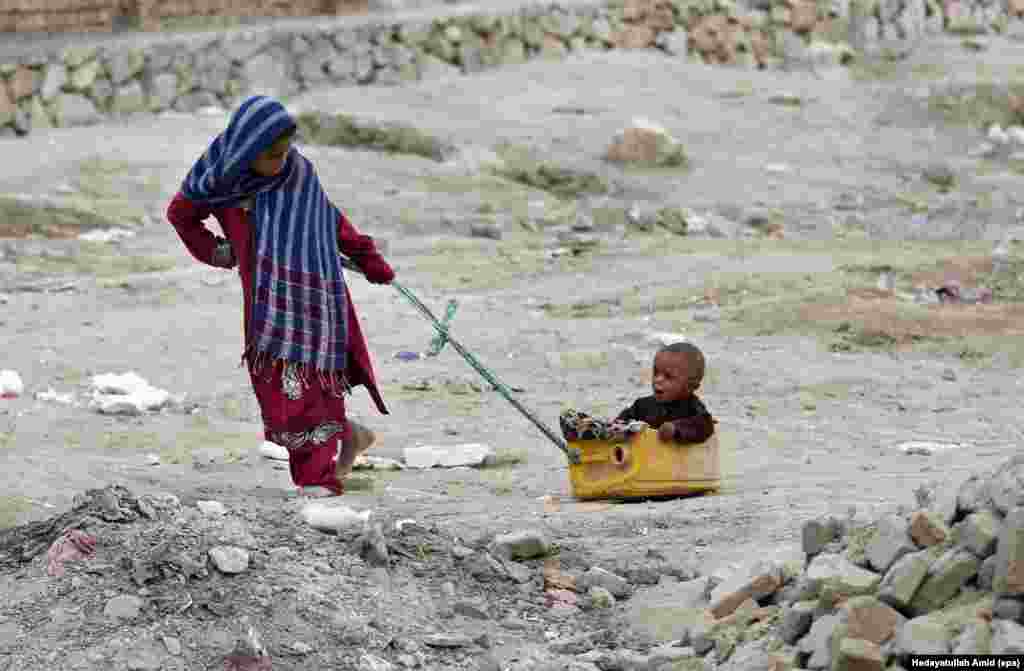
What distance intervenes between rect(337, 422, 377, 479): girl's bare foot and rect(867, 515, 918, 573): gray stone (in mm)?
2251

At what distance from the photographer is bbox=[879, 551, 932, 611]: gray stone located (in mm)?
4438

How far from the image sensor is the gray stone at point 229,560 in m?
5.14

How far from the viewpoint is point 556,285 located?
11461 mm

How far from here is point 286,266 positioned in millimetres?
6184

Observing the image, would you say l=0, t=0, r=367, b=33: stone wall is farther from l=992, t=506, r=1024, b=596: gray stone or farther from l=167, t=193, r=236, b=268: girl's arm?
l=992, t=506, r=1024, b=596: gray stone

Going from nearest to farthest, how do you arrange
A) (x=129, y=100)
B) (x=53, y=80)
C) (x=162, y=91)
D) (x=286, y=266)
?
(x=286, y=266)
(x=53, y=80)
(x=129, y=100)
(x=162, y=91)

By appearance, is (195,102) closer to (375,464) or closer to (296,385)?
(375,464)

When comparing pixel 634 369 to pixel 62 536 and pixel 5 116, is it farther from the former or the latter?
pixel 5 116

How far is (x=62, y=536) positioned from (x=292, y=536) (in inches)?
26.1

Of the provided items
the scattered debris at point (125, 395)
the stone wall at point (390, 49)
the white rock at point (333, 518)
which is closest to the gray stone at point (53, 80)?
the stone wall at point (390, 49)

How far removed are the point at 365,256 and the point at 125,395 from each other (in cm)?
236

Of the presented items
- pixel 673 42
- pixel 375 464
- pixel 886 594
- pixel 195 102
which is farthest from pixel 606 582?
pixel 673 42

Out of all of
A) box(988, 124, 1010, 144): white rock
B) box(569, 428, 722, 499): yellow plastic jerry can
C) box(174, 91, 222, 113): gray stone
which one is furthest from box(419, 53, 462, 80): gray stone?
box(569, 428, 722, 499): yellow plastic jerry can

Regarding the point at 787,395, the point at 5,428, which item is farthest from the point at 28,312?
the point at 787,395
